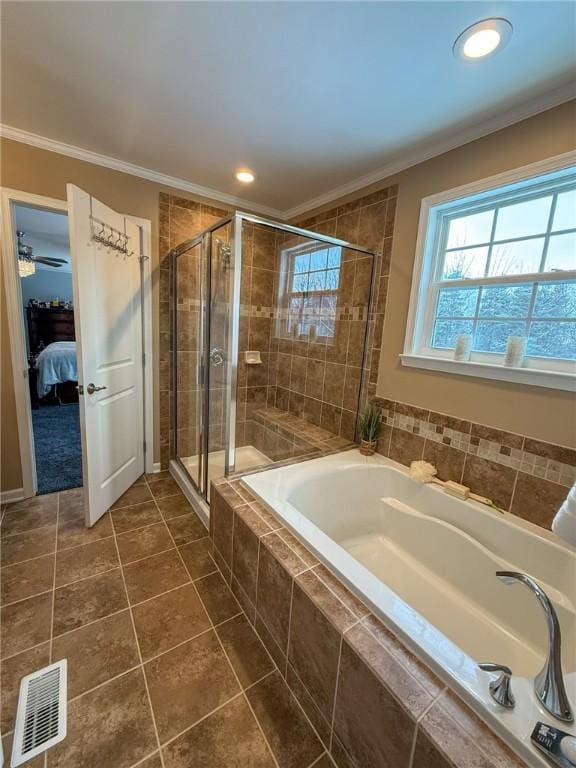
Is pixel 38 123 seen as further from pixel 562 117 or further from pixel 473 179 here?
pixel 562 117

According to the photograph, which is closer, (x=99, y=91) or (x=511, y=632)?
(x=511, y=632)

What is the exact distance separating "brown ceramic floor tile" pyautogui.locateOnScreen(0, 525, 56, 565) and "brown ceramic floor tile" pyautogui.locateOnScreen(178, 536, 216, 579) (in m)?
0.78

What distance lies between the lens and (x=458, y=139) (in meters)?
1.68

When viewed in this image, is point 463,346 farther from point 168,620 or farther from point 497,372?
point 168,620

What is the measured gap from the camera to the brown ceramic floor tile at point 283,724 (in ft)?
3.32

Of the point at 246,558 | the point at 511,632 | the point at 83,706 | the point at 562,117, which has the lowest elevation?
the point at 83,706

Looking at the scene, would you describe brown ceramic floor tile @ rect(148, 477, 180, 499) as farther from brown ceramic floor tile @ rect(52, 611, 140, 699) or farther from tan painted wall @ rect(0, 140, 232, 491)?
brown ceramic floor tile @ rect(52, 611, 140, 699)

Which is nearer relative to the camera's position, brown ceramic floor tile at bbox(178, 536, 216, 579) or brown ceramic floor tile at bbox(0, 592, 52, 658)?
brown ceramic floor tile at bbox(0, 592, 52, 658)

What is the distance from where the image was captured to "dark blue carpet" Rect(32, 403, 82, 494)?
2.52 metres

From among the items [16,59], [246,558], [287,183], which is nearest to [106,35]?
[16,59]

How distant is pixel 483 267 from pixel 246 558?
1992 millimetres

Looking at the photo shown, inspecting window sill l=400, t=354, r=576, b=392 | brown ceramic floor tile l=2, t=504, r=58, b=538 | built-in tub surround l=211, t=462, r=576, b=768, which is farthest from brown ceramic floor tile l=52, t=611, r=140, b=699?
window sill l=400, t=354, r=576, b=392

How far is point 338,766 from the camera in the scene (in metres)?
0.98

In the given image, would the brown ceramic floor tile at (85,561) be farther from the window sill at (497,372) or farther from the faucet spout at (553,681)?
the window sill at (497,372)
